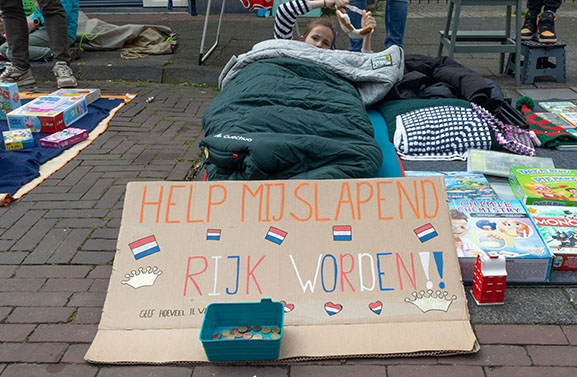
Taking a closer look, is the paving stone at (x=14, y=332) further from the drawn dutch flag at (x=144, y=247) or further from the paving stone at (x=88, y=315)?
the drawn dutch flag at (x=144, y=247)

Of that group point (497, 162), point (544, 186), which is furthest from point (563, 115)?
point (544, 186)

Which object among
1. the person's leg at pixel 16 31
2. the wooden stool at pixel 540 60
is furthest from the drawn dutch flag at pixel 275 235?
the person's leg at pixel 16 31

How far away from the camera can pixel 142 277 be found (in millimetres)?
2133

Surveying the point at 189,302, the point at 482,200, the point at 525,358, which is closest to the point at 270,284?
the point at 189,302

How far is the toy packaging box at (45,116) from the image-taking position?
401cm

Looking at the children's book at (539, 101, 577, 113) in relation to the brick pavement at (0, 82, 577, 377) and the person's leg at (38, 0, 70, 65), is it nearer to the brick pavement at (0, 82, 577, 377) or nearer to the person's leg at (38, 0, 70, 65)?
the brick pavement at (0, 82, 577, 377)

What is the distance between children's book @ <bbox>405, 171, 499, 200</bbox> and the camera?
109 inches

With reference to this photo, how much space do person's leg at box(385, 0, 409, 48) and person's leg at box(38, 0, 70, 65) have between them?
9.67 feet

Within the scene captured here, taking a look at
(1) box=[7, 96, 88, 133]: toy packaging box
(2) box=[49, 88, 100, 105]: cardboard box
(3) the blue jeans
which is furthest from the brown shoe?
(3) the blue jeans

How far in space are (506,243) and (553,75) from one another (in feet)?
11.0

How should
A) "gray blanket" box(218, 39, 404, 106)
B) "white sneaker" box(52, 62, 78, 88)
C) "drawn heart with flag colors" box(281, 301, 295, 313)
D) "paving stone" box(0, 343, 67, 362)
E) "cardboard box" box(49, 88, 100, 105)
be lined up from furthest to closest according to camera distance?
"white sneaker" box(52, 62, 78, 88) → "cardboard box" box(49, 88, 100, 105) → "gray blanket" box(218, 39, 404, 106) → "drawn heart with flag colors" box(281, 301, 295, 313) → "paving stone" box(0, 343, 67, 362)

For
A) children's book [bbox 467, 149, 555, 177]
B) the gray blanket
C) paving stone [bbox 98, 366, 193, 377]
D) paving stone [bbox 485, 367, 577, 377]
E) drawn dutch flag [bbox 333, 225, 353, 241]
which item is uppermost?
the gray blanket

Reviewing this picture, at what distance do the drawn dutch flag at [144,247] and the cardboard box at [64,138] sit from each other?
6.22ft

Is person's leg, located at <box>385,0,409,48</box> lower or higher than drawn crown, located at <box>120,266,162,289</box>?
higher
